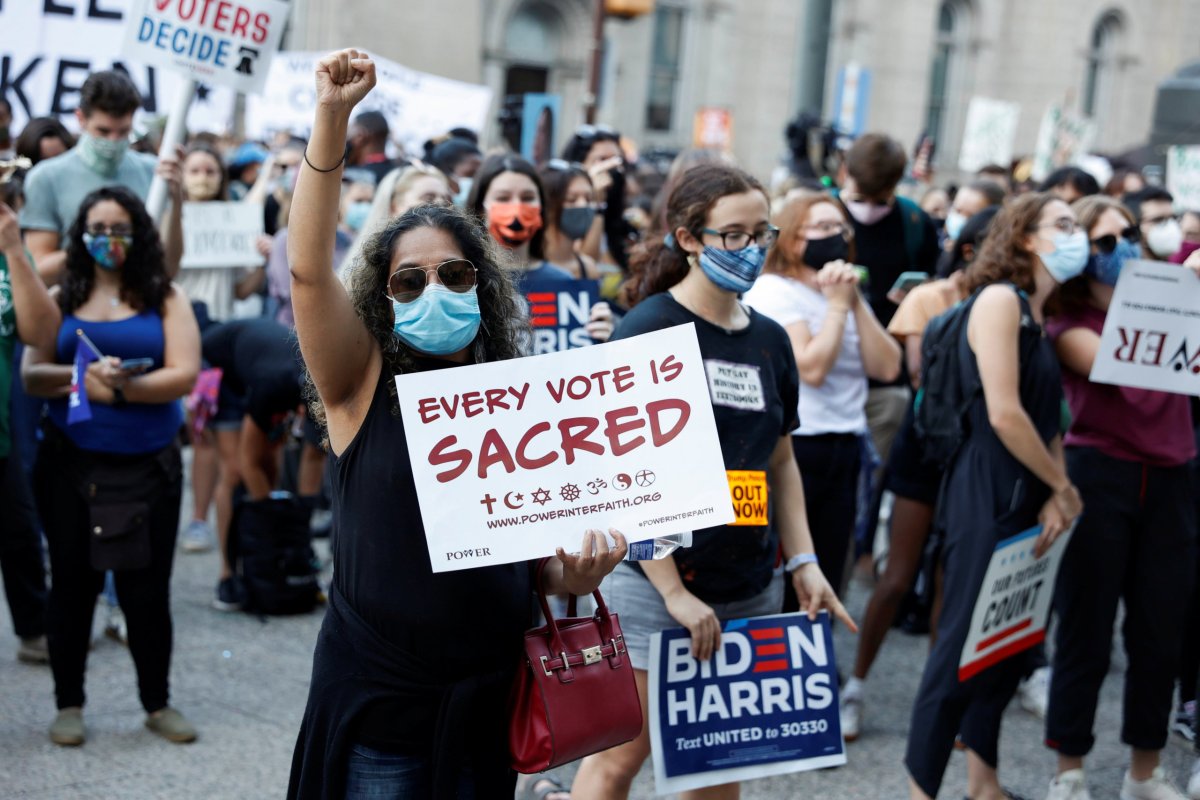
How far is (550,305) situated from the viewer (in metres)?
5.00

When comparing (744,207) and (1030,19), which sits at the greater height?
(1030,19)

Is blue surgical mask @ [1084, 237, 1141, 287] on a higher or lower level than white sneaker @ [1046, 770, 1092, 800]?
higher

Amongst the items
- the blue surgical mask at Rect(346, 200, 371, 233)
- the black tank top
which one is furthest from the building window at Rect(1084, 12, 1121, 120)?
the black tank top

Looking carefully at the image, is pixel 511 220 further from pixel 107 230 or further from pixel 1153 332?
pixel 1153 332

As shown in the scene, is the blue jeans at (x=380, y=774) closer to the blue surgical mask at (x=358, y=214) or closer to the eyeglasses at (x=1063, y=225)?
the eyeglasses at (x=1063, y=225)

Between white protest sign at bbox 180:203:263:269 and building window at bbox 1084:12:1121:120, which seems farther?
building window at bbox 1084:12:1121:120

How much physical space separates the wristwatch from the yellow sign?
19 centimetres

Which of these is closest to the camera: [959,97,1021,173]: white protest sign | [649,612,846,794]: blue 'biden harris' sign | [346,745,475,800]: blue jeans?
[346,745,475,800]: blue jeans

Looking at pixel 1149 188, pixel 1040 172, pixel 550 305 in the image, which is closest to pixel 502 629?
pixel 550 305

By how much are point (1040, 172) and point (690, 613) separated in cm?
1304

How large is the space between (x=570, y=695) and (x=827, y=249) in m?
2.63

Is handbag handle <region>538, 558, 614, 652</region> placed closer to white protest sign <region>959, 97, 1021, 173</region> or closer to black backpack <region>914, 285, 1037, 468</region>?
black backpack <region>914, 285, 1037, 468</region>

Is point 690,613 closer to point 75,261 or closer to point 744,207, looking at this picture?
point 744,207

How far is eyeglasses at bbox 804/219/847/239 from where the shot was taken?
492 centimetres
